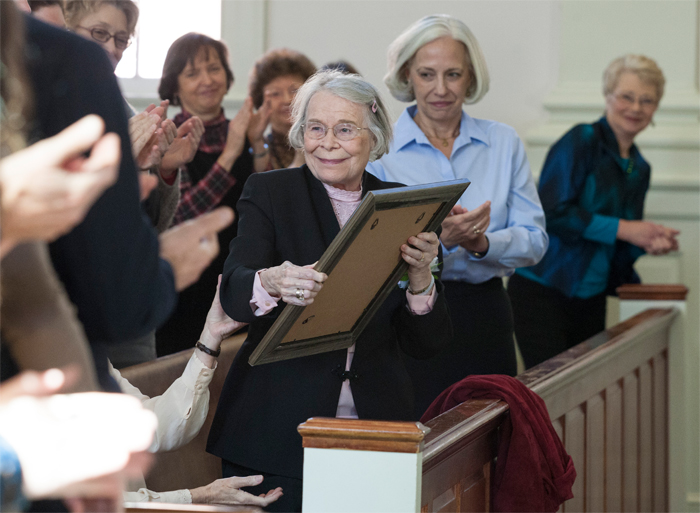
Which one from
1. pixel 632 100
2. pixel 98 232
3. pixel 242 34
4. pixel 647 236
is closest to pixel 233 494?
pixel 98 232

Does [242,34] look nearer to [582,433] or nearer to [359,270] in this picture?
[582,433]

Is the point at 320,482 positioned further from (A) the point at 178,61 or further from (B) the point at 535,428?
(A) the point at 178,61

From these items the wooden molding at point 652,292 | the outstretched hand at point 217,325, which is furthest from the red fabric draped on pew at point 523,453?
the wooden molding at point 652,292

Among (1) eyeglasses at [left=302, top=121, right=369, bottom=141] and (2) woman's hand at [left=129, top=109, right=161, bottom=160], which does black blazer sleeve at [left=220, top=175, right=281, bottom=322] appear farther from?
(2) woman's hand at [left=129, top=109, right=161, bottom=160]

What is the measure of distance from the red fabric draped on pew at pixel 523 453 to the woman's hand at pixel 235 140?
150cm

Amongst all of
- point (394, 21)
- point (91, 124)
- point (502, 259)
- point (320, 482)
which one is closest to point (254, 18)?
point (394, 21)

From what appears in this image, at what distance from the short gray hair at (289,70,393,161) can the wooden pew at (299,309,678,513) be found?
740 millimetres

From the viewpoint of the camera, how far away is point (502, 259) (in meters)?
2.98

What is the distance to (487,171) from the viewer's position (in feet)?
10.3

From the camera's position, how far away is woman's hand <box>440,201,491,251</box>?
8.86 feet

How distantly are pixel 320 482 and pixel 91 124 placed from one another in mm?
1043

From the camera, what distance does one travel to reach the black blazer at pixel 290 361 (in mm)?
2078

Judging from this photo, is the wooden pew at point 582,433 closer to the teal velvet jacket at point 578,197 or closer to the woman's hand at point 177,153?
the teal velvet jacket at point 578,197

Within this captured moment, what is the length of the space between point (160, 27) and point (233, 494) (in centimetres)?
445
